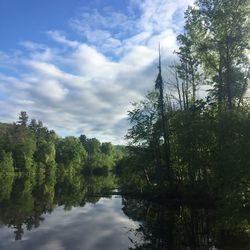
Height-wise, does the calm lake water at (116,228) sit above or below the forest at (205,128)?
below

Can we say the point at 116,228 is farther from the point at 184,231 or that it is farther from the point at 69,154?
the point at 69,154

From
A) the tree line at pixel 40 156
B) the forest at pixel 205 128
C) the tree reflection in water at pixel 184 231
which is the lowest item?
the tree reflection in water at pixel 184 231

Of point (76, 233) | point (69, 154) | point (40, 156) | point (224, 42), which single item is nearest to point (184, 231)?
point (76, 233)

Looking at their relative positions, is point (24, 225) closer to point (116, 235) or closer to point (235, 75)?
point (116, 235)

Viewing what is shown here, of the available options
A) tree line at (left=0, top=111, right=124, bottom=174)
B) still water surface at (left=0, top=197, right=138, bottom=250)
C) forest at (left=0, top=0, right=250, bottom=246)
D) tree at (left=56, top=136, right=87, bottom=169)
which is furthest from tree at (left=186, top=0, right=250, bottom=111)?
tree at (left=56, top=136, right=87, bottom=169)

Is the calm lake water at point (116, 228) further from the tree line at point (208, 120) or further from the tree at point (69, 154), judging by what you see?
the tree at point (69, 154)

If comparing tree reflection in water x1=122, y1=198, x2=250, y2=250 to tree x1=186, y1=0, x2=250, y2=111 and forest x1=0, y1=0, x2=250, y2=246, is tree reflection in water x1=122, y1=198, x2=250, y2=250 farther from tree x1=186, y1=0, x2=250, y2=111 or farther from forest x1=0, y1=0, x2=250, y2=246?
tree x1=186, y1=0, x2=250, y2=111

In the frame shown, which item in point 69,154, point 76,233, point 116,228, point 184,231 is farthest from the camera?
point 69,154

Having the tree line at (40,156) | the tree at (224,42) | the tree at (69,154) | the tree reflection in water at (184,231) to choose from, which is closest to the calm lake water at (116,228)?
the tree reflection in water at (184,231)

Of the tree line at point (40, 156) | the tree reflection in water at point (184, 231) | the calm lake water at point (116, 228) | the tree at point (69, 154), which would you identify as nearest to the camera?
the tree reflection in water at point (184, 231)

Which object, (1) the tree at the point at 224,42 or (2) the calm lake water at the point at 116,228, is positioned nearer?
(2) the calm lake water at the point at 116,228

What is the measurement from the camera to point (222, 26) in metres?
33.6

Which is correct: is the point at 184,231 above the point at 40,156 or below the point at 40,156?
below

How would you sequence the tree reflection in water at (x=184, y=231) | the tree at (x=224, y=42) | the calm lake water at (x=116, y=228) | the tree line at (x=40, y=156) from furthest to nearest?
1. the tree line at (x=40, y=156)
2. the tree at (x=224, y=42)
3. the calm lake water at (x=116, y=228)
4. the tree reflection in water at (x=184, y=231)
